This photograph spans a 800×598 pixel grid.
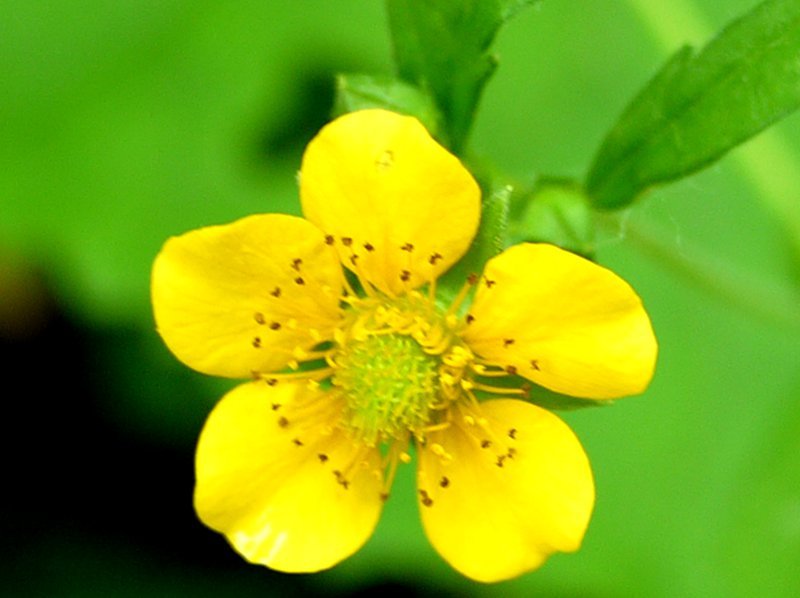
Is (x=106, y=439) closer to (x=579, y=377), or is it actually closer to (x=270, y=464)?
(x=270, y=464)

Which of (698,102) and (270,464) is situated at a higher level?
(698,102)

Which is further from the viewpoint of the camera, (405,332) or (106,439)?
(106,439)

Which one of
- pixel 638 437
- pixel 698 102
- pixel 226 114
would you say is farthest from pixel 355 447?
pixel 226 114

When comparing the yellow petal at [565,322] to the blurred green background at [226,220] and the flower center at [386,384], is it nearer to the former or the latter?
the flower center at [386,384]

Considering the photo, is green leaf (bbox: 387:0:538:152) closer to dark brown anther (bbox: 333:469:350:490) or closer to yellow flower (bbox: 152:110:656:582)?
yellow flower (bbox: 152:110:656:582)

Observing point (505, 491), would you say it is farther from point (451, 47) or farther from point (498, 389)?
point (451, 47)

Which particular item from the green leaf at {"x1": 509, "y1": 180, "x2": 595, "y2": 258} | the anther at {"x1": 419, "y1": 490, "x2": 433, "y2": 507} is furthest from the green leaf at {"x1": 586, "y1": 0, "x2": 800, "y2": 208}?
the anther at {"x1": 419, "y1": 490, "x2": 433, "y2": 507}

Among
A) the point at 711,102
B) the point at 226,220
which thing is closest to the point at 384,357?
the point at 711,102

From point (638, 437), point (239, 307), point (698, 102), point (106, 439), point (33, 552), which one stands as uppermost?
point (698, 102)
